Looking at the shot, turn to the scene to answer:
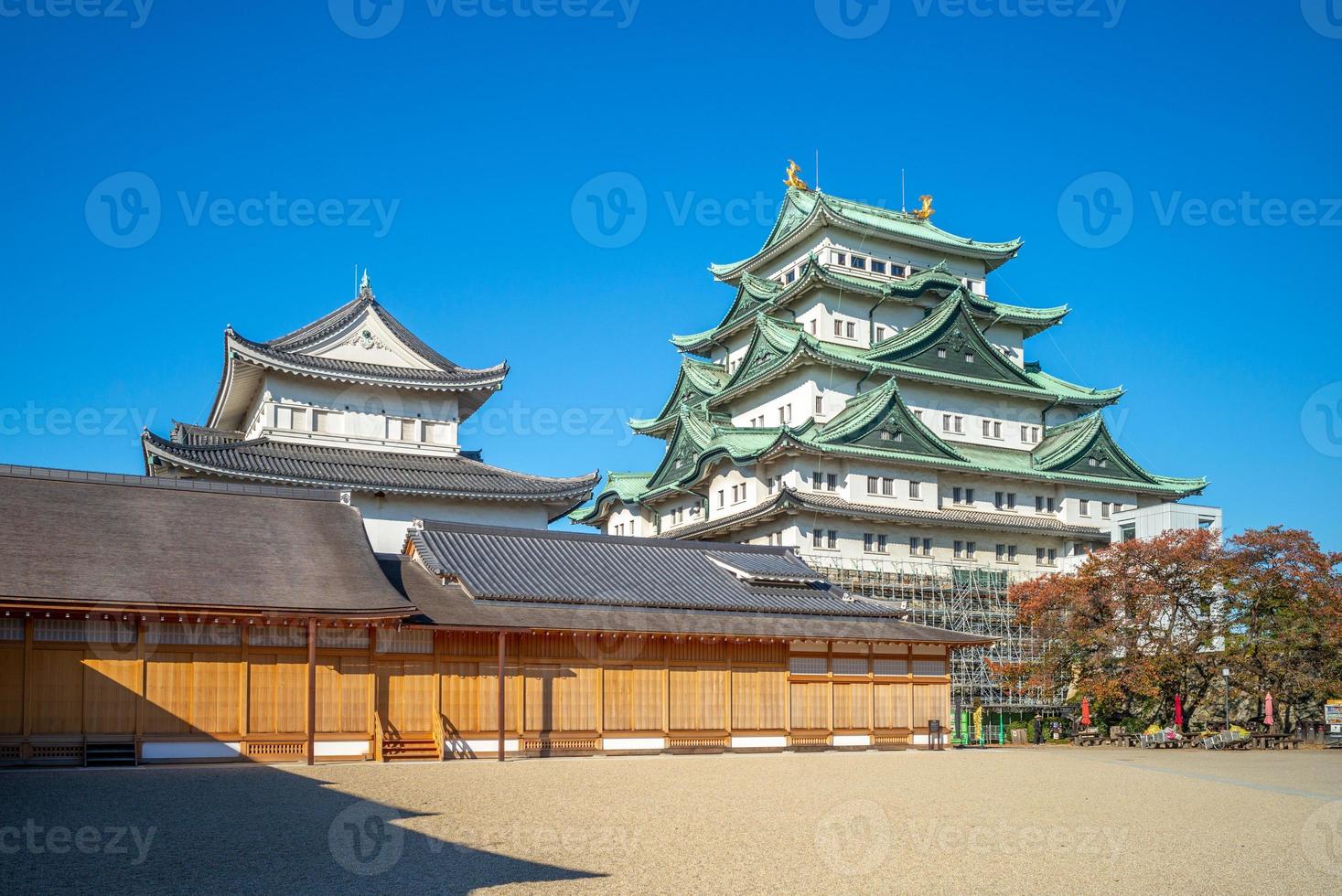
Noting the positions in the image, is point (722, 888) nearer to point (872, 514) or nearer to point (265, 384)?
point (265, 384)

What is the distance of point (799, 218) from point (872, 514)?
1784cm

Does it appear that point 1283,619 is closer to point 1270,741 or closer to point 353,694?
point 1270,741

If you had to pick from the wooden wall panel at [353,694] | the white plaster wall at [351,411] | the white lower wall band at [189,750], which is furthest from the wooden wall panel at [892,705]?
the white plaster wall at [351,411]

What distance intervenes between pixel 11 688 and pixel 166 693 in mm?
2697

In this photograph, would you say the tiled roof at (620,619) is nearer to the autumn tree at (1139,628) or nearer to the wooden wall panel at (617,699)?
the wooden wall panel at (617,699)

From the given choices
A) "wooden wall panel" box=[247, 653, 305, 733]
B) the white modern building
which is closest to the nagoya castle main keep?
the white modern building

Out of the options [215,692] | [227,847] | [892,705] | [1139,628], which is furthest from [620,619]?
[1139,628]

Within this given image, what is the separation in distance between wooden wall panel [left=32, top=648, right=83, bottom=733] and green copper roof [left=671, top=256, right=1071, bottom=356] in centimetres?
3811

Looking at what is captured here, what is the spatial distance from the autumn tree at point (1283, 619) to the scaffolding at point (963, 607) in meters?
7.71

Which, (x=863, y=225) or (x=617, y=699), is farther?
(x=863, y=225)

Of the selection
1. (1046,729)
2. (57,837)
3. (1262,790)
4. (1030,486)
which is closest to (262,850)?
(57,837)

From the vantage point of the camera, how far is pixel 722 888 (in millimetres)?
11906

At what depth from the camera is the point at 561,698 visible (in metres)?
28.8

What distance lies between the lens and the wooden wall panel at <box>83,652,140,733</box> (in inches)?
931
